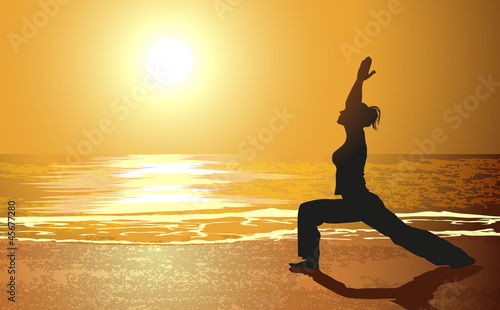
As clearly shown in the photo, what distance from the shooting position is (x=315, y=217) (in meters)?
7.40

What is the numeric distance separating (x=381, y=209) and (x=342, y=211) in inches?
17.1

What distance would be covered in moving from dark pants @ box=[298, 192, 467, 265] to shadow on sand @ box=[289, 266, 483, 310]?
0.22 m

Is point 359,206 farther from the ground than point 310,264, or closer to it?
farther from the ground

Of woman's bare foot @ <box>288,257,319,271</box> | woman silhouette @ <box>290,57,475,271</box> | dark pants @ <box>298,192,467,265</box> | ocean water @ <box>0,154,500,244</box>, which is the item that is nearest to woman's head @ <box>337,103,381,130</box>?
woman silhouette @ <box>290,57,475,271</box>

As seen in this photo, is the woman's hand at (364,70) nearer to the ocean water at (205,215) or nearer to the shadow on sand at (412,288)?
the shadow on sand at (412,288)

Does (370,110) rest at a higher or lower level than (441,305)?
higher

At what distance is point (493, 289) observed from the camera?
661 centimetres

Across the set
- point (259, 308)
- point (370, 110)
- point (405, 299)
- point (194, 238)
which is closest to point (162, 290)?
point (259, 308)

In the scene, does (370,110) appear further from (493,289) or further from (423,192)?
(423,192)

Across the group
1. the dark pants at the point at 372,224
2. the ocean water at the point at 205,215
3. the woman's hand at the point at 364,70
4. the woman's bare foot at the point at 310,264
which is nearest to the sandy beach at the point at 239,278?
the woman's bare foot at the point at 310,264

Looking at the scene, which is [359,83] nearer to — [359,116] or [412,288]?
[359,116]

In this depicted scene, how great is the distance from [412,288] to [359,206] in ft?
3.48

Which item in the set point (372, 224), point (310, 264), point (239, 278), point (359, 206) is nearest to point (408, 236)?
point (372, 224)

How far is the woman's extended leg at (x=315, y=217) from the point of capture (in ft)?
23.9
